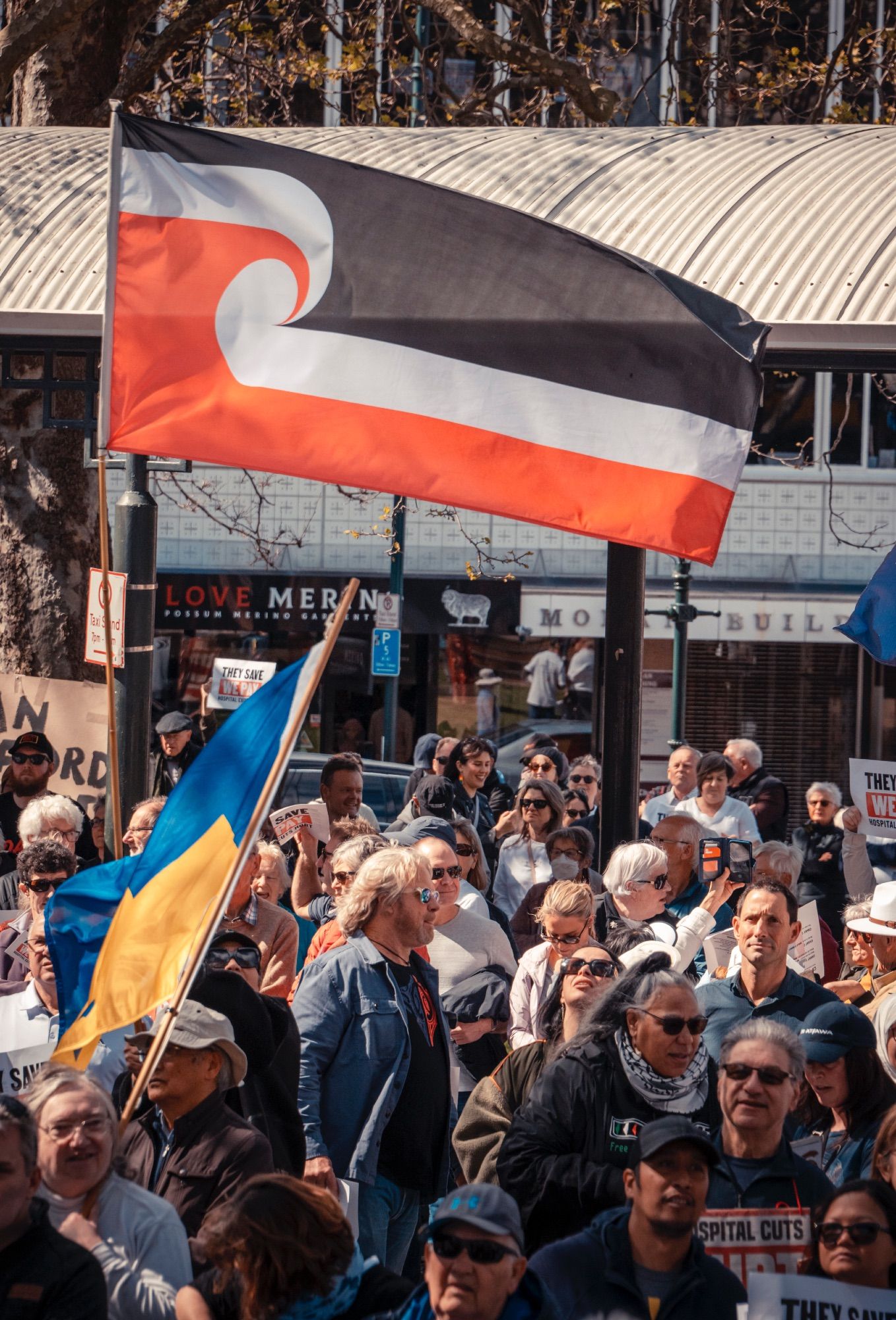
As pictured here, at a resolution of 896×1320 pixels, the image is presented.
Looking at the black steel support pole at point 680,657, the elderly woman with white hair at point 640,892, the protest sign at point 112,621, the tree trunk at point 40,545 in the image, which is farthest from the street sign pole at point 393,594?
the elderly woman with white hair at point 640,892

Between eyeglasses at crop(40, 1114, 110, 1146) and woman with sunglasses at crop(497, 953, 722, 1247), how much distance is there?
1.07 meters

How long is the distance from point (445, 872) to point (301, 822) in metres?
1.78

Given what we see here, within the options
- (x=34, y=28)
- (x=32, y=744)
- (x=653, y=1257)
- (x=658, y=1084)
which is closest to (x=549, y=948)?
(x=658, y=1084)

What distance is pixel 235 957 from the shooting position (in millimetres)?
5109

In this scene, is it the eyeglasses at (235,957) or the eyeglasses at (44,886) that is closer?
the eyeglasses at (235,957)

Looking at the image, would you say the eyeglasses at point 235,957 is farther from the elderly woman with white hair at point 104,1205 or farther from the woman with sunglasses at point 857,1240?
the woman with sunglasses at point 857,1240

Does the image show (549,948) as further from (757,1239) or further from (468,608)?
(468,608)

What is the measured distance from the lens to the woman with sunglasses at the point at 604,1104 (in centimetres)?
416

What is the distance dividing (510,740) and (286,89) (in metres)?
8.00

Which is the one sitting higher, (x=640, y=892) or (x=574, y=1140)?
(x=640, y=892)

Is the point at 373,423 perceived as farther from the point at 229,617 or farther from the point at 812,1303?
the point at 229,617

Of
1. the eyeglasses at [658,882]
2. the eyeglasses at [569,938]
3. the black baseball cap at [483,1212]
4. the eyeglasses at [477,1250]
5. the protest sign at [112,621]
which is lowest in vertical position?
the eyeglasses at [477,1250]

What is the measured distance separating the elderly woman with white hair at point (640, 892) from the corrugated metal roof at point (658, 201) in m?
2.34

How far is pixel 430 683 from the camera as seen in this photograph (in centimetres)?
2133
